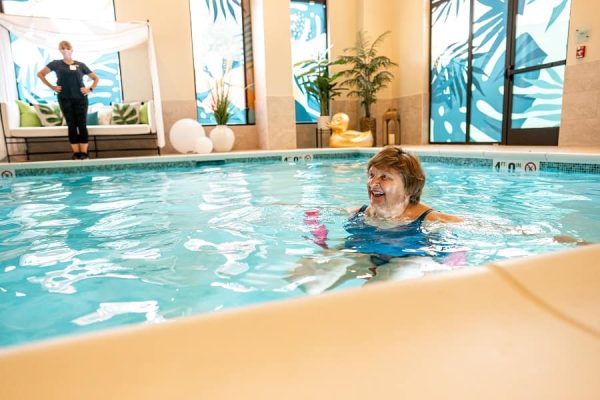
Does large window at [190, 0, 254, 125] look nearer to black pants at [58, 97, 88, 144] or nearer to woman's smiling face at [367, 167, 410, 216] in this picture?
black pants at [58, 97, 88, 144]

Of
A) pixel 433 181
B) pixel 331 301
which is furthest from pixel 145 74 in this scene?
pixel 331 301

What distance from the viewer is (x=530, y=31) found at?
7090 millimetres

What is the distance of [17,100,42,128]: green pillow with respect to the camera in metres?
7.17

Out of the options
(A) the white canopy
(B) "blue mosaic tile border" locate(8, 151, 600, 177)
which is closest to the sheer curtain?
(A) the white canopy

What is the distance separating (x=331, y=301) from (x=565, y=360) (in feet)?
0.93

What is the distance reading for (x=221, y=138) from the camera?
A: 8.44 metres

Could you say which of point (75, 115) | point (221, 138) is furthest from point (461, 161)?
point (75, 115)

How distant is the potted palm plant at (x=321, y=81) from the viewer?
30.3ft

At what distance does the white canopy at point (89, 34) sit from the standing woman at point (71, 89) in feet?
2.50

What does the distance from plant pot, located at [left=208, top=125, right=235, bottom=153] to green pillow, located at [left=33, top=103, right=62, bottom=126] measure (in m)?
2.69

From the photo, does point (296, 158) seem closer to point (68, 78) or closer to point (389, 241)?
point (68, 78)

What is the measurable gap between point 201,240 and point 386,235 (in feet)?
3.28

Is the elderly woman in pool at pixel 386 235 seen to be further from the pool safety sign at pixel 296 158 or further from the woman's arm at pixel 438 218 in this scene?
the pool safety sign at pixel 296 158

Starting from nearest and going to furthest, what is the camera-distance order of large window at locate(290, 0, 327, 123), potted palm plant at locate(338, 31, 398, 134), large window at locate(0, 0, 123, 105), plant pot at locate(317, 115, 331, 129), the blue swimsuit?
Result: 1. the blue swimsuit
2. large window at locate(0, 0, 123, 105)
3. potted palm plant at locate(338, 31, 398, 134)
4. plant pot at locate(317, 115, 331, 129)
5. large window at locate(290, 0, 327, 123)
